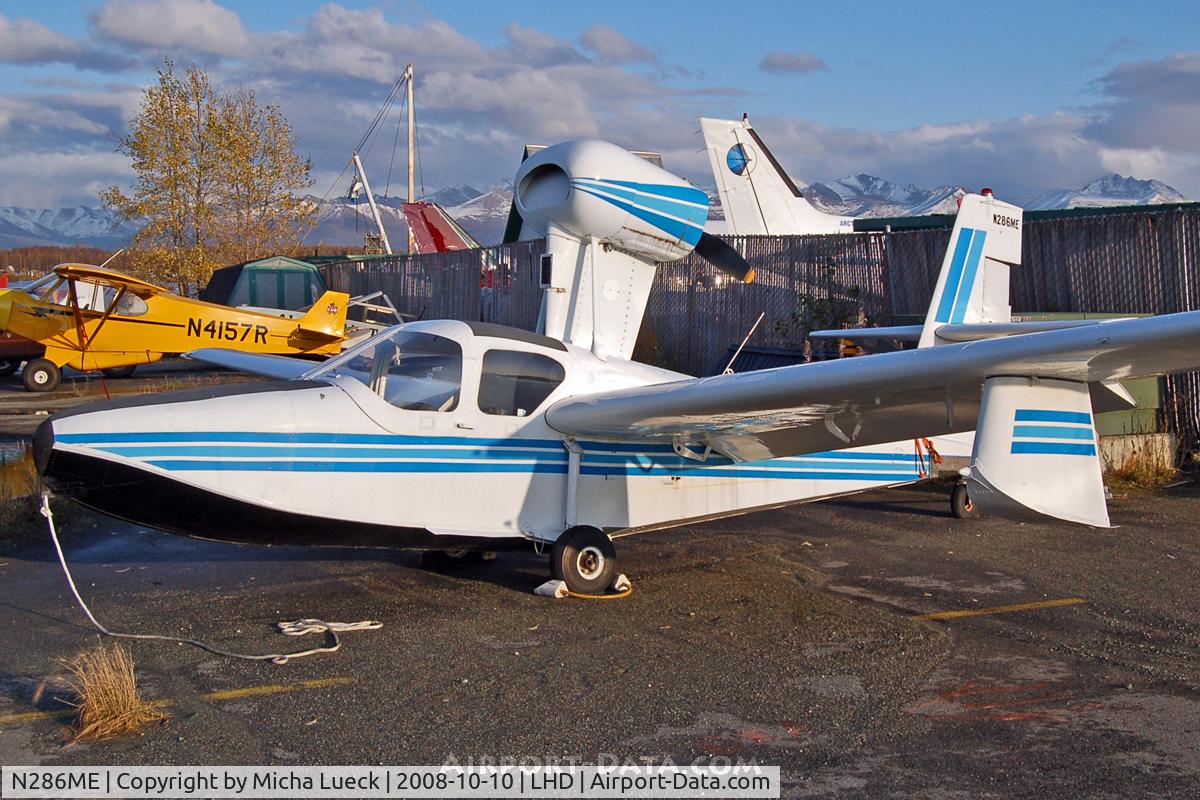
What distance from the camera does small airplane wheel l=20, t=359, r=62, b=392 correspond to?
824 inches

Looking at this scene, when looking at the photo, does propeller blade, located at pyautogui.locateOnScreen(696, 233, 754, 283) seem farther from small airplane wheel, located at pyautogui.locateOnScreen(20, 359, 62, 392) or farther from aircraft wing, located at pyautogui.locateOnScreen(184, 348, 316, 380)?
small airplane wheel, located at pyautogui.locateOnScreen(20, 359, 62, 392)

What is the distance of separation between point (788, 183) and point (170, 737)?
66.3 ft

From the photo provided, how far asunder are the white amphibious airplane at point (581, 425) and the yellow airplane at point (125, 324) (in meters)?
14.4

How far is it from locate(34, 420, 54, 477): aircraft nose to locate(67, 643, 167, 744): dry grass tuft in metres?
1.62

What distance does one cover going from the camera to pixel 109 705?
199 inches

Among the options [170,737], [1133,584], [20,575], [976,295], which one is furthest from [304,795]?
[976,295]

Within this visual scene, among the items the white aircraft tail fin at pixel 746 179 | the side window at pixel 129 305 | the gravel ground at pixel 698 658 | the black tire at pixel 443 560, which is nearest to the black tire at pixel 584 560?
the gravel ground at pixel 698 658

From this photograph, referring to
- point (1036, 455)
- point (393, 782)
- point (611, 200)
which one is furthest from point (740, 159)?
point (393, 782)

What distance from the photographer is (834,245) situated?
16594 millimetres

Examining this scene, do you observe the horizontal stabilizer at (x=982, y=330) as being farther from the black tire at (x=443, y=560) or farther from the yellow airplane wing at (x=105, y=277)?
the yellow airplane wing at (x=105, y=277)

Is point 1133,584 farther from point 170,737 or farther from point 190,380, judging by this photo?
point 190,380

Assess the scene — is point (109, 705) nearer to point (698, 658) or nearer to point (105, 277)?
point (698, 658)

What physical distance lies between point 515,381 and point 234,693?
116 inches

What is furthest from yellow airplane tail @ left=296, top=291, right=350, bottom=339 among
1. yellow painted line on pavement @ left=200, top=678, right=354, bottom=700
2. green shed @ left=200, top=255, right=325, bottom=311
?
yellow painted line on pavement @ left=200, top=678, right=354, bottom=700
